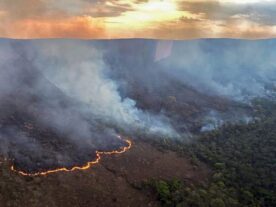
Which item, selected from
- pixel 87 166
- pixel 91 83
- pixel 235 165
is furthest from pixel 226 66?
pixel 87 166

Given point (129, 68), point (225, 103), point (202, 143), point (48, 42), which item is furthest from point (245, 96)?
point (48, 42)

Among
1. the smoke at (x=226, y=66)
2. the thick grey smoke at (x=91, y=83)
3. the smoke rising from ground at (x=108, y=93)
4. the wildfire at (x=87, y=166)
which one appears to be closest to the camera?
the wildfire at (x=87, y=166)

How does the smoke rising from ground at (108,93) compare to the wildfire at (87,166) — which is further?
the smoke rising from ground at (108,93)

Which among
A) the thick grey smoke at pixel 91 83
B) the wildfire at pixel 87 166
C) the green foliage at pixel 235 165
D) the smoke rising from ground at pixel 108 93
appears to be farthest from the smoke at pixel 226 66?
the wildfire at pixel 87 166

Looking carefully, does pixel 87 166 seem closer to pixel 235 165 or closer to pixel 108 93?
pixel 235 165

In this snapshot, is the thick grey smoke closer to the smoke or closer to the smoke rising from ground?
the smoke rising from ground

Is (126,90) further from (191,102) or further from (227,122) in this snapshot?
(227,122)

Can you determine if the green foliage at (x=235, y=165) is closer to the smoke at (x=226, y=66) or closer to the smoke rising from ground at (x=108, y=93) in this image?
the smoke rising from ground at (x=108, y=93)

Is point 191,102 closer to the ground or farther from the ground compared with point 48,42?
closer to the ground

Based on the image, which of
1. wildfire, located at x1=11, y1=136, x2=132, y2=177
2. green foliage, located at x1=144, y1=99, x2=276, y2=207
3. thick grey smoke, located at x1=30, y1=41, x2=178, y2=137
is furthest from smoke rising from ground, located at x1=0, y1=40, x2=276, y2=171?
green foliage, located at x1=144, y1=99, x2=276, y2=207

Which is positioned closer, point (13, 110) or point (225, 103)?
point (13, 110)

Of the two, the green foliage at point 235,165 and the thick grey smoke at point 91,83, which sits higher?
the thick grey smoke at point 91,83
